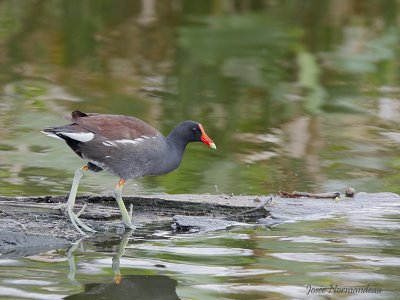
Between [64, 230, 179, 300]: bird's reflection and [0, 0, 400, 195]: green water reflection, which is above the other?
[64, 230, 179, 300]: bird's reflection

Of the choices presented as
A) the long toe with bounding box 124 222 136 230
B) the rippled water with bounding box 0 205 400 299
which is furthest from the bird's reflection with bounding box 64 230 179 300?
the long toe with bounding box 124 222 136 230

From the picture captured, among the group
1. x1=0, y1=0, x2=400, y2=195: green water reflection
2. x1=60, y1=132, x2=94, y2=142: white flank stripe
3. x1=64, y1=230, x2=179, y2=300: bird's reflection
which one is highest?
x1=60, y1=132, x2=94, y2=142: white flank stripe

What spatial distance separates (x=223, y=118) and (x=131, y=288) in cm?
539

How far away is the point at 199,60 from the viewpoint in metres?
13.6

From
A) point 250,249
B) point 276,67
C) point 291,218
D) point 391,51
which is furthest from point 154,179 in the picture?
point 391,51

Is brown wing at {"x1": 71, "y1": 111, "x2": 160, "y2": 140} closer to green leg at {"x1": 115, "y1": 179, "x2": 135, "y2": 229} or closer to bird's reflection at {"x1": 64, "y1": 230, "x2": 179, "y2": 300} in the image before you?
green leg at {"x1": 115, "y1": 179, "x2": 135, "y2": 229}

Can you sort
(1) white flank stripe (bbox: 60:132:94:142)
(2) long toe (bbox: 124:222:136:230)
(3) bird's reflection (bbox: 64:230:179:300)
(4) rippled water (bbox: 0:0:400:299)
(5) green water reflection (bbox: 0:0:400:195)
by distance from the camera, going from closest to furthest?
(3) bird's reflection (bbox: 64:230:179:300)
(4) rippled water (bbox: 0:0:400:299)
(1) white flank stripe (bbox: 60:132:94:142)
(2) long toe (bbox: 124:222:136:230)
(5) green water reflection (bbox: 0:0:400:195)

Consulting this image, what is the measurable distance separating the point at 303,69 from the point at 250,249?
7338 millimetres

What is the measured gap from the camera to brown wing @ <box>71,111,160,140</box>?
6.84 m

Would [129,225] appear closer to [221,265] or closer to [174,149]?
[174,149]

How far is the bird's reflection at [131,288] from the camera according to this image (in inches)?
216

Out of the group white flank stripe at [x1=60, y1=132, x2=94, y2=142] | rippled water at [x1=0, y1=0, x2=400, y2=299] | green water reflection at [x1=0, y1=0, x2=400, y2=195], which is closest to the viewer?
rippled water at [x1=0, y1=0, x2=400, y2=299]

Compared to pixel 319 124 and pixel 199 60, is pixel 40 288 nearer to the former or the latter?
pixel 319 124

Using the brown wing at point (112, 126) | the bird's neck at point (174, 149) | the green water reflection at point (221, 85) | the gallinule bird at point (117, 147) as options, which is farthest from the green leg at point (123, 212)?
the green water reflection at point (221, 85)
